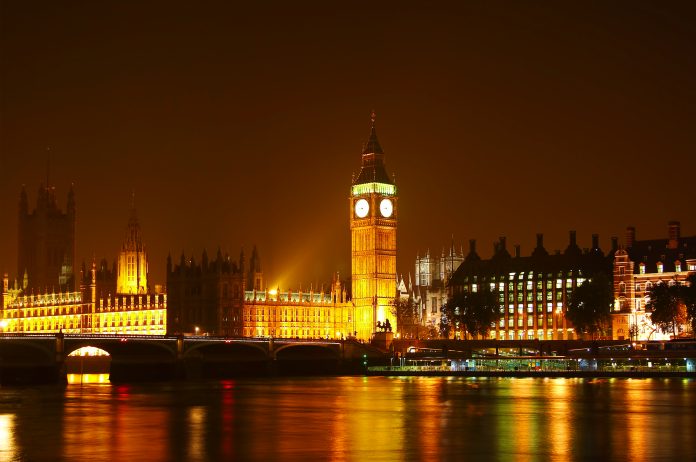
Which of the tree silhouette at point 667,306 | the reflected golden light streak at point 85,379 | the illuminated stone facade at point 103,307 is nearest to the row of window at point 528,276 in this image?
the tree silhouette at point 667,306

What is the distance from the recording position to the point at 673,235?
13975cm

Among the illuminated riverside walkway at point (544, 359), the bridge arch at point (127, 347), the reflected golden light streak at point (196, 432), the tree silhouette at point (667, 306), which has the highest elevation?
the tree silhouette at point (667, 306)

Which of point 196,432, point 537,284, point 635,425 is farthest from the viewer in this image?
point 537,284

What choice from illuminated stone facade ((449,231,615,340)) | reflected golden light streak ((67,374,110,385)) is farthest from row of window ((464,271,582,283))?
reflected golden light streak ((67,374,110,385))

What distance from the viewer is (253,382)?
113 m

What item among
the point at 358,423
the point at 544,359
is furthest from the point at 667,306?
the point at 358,423

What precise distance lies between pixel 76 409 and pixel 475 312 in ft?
274

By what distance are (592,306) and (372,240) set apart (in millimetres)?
39333

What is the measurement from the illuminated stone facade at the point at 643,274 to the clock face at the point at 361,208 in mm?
39827

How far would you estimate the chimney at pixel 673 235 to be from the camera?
139m

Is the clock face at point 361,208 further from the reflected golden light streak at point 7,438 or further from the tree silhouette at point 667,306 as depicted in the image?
the reflected golden light streak at point 7,438

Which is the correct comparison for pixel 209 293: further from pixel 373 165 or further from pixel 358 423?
pixel 358 423

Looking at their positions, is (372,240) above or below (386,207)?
below

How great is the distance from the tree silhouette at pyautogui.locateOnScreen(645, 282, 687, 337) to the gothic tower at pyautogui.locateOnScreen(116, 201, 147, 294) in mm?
82044
